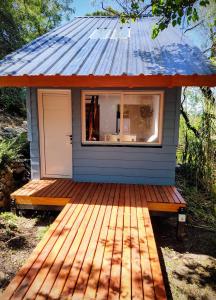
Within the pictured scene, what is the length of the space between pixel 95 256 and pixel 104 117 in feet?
10.6

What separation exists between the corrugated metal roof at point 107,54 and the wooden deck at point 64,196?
2.19 metres

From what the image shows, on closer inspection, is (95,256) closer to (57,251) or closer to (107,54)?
(57,251)

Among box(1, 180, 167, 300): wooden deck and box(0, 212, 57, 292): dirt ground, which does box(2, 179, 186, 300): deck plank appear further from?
box(0, 212, 57, 292): dirt ground

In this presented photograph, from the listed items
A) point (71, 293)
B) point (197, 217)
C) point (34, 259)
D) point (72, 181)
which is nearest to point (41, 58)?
point (72, 181)

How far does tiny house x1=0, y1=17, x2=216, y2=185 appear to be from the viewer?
4848mm

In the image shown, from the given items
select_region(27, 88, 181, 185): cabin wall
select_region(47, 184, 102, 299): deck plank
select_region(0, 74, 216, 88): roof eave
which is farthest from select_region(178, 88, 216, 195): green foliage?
select_region(47, 184, 102, 299): deck plank

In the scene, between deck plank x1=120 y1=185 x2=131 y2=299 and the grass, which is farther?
the grass

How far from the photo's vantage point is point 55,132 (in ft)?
18.0

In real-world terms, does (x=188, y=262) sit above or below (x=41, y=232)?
below

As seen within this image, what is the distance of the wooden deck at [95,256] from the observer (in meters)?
2.21

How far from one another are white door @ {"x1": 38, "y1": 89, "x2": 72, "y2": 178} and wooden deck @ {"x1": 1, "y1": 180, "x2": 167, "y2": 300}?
1187mm

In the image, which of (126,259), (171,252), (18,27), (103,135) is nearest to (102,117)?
(103,135)

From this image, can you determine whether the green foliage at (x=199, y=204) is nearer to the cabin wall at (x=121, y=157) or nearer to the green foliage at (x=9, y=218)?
the cabin wall at (x=121, y=157)

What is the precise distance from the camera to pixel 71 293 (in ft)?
7.12
